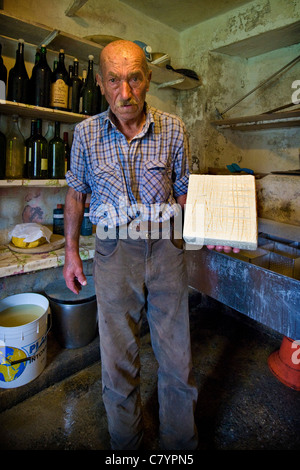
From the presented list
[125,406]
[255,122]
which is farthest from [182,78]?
[125,406]

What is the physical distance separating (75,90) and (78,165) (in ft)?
3.29

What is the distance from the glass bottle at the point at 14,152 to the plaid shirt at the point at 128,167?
0.87 metres

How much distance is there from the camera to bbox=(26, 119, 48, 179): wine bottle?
1940 millimetres

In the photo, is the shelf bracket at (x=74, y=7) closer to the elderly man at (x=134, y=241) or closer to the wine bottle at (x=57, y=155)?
the wine bottle at (x=57, y=155)

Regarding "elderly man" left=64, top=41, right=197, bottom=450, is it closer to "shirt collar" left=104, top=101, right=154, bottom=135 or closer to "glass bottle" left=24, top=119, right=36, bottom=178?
"shirt collar" left=104, top=101, right=154, bottom=135

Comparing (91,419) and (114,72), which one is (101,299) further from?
(114,72)

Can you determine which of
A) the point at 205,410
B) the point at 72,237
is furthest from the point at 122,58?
the point at 205,410

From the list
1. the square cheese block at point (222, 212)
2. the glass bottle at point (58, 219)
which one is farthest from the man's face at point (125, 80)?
the glass bottle at point (58, 219)

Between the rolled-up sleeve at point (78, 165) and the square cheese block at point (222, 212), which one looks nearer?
the square cheese block at point (222, 212)

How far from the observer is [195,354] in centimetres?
220

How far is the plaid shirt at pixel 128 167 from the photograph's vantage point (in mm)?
1211

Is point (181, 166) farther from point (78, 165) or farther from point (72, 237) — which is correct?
point (72, 237)

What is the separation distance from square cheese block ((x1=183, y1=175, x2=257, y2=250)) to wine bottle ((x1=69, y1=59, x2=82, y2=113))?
1.37 m
